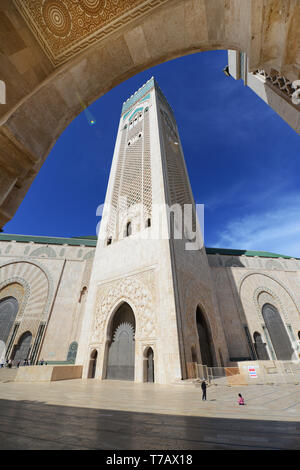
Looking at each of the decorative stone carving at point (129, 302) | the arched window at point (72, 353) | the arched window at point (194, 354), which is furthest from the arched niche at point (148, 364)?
the arched window at point (72, 353)

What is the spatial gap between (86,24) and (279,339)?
1617 centimetres

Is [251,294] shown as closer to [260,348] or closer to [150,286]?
[260,348]

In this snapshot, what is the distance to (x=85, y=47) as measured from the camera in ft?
6.31

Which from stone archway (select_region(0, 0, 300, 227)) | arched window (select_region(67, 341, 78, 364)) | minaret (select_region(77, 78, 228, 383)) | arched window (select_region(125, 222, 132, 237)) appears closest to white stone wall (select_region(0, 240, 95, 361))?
arched window (select_region(67, 341, 78, 364))

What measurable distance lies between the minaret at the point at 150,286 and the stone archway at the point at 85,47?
226 inches

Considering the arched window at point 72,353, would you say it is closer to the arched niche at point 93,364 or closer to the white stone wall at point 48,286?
the white stone wall at point 48,286

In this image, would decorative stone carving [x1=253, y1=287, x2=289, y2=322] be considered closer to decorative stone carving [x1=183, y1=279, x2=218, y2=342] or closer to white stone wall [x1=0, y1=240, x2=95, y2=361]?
decorative stone carving [x1=183, y1=279, x2=218, y2=342]

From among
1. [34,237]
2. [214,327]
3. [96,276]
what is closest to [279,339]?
[214,327]

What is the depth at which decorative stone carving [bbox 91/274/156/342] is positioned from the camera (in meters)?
6.74

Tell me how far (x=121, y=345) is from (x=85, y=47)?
8.11 meters

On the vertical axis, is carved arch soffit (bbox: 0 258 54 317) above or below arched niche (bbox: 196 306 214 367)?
above

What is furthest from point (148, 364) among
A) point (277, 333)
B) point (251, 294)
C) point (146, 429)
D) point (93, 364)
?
point (277, 333)

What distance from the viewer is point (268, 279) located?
49.2ft

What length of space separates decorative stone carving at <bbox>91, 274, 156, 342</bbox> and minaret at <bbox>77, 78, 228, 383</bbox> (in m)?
0.03
